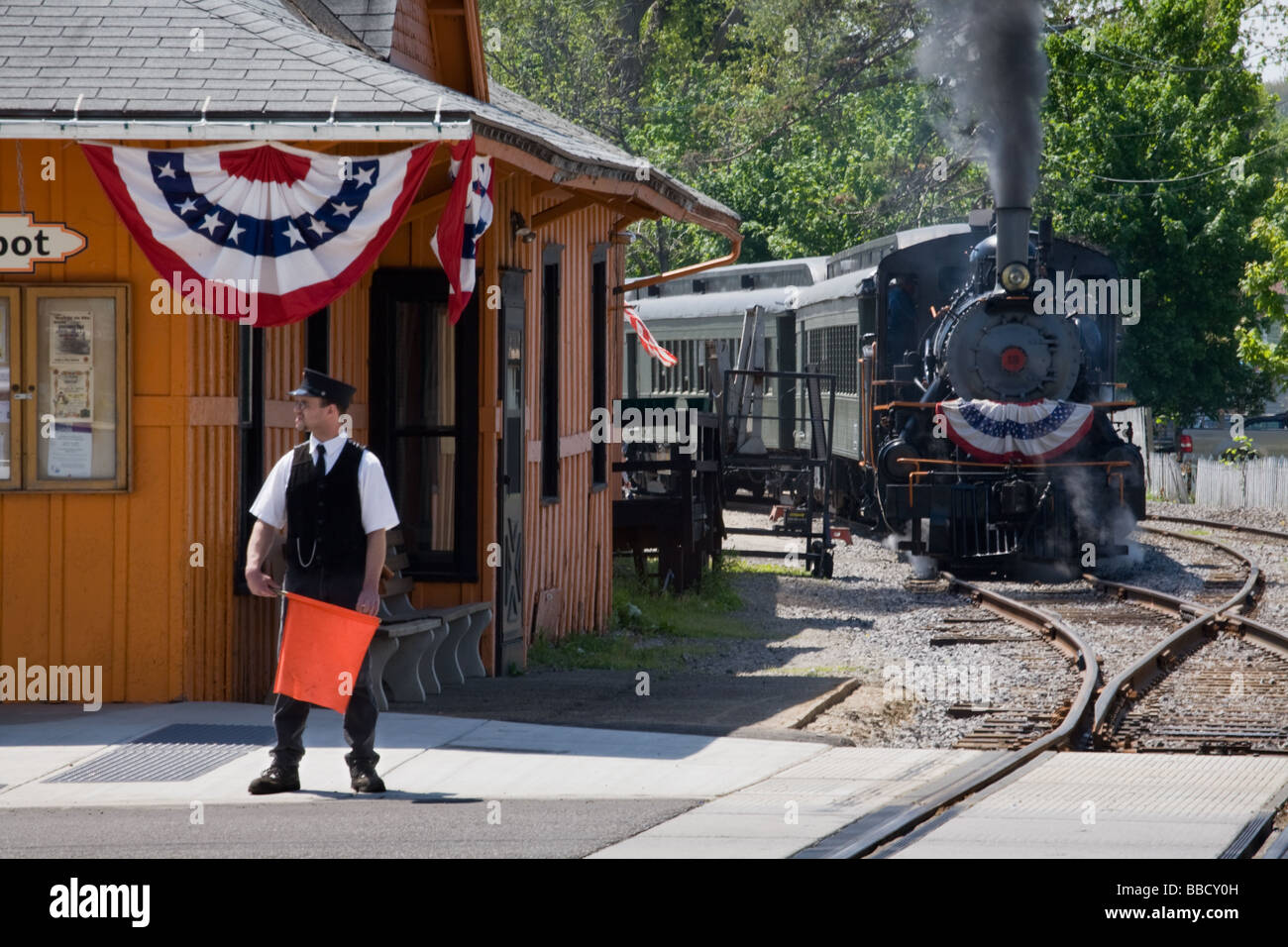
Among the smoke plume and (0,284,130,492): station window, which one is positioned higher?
the smoke plume

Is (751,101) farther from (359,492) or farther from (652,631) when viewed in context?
(359,492)

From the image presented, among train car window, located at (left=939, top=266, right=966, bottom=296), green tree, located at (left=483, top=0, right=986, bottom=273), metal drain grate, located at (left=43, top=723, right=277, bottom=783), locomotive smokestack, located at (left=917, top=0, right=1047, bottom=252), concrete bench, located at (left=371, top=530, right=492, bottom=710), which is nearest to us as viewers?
metal drain grate, located at (left=43, top=723, right=277, bottom=783)

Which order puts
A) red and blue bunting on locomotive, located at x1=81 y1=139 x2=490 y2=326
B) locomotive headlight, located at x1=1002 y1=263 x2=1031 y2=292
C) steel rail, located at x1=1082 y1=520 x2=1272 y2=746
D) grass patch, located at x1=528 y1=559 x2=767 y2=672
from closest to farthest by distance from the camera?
red and blue bunting on locomotive, located at x1=81 y1=139 x2=490 y2=326
steel rail, located at x1=1082 y1=520 x2=1272 y2=746
grass patch, located at x1=528 y1=559 x2=767 y2=672
locomotive headlight, located at x1=1002 y1=263 x2=1031 y2=292

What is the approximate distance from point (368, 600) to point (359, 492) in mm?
454

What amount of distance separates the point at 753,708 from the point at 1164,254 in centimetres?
2849

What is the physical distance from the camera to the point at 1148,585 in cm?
1722

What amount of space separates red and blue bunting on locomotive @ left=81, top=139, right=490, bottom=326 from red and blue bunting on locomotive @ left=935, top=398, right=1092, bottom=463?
382 inches

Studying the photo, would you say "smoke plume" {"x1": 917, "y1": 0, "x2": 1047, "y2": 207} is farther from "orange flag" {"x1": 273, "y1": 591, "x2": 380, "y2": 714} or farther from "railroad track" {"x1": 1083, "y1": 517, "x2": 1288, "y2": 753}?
"orange flag" {"x1": 273, "y1": 591, "x2": 380, "y2": 714}

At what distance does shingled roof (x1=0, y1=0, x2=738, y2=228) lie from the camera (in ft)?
29.4

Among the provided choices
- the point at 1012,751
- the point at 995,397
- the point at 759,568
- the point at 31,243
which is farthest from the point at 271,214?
the point at 759,568

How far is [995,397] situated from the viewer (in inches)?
701

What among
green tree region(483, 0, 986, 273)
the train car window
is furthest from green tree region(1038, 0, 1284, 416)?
the train car window
